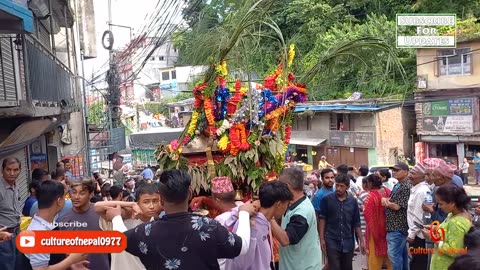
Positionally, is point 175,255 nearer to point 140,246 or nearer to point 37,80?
point 140,246

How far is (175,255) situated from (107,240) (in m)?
0.35

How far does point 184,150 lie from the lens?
5777 mm

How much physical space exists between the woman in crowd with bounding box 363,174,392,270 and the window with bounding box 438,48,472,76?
1562 centimetres

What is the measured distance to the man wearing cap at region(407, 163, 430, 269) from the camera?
5809 millimetres

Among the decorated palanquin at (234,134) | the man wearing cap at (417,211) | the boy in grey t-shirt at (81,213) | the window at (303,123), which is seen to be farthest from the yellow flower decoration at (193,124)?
the window at (303,123)

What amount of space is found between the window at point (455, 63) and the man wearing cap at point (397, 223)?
51.7 ft

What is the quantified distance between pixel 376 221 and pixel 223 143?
7.23 ft

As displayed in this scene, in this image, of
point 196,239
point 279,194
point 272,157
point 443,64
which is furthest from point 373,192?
point 443,64

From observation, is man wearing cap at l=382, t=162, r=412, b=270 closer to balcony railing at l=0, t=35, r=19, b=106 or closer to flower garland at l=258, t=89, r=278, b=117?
flower garland at l=258, t=89, r=278, b=117

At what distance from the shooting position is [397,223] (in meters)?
6.21

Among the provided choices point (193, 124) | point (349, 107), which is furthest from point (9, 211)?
point (349, 107)

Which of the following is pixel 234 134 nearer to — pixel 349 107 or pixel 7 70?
pixel 7 70

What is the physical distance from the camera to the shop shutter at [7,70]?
283 inches

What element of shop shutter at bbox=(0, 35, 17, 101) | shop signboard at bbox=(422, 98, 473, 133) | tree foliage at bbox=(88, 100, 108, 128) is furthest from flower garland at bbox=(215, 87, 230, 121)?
shop signboard at bbox=(422, 98, 473, 133)
